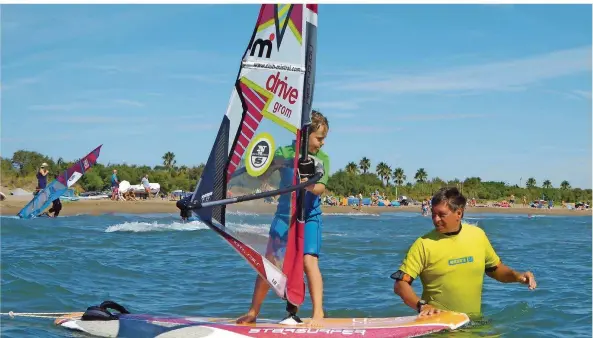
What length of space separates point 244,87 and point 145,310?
3122 millimetres

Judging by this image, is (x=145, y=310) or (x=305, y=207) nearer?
(x=305, y=207)

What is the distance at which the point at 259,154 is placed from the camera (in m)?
5.25

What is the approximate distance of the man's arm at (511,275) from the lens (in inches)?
196

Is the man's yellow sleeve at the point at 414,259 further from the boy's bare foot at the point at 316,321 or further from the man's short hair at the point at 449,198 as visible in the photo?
the boy's bare foot at the point at 316,321

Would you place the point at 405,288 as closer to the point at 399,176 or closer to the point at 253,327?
the point at 253,327

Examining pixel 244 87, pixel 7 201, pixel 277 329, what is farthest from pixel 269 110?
pixel 7 201

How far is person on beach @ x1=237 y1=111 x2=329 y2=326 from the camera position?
5.32 metres

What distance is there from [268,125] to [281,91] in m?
0.25

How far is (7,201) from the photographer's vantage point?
2895cm

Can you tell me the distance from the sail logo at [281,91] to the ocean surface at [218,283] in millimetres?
753

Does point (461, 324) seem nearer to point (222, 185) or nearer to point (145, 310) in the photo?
point (222, 185)

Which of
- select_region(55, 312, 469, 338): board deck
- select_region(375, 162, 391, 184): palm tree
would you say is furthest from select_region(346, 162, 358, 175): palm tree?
select_region(55, 312, 469, 338): board deck

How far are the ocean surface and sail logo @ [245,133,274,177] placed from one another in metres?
0.31

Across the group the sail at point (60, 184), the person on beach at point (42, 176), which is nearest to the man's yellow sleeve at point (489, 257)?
the sail at point (60, 184)
